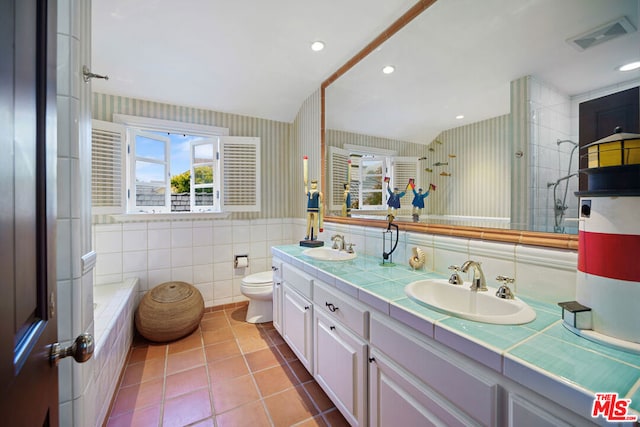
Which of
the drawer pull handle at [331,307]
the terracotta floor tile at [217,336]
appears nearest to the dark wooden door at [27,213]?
the drawer pull handle at [331,307]

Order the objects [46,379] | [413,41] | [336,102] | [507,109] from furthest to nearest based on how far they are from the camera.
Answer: [336,102] → [413,41] → [507,109] → [46,379]

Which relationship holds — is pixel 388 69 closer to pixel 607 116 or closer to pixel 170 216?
pixel 607 116

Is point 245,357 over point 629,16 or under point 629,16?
under

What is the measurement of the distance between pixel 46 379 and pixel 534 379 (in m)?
1.05

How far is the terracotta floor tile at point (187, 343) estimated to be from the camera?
2.21 metres

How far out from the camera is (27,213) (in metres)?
0.43

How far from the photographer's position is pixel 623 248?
0.71 meters

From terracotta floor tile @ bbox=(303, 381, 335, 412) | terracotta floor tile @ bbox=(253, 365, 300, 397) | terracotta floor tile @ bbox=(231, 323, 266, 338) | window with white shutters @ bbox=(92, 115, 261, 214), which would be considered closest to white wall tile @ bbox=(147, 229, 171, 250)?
window with white shutters @ bbox=(92, 115, 261, 214)

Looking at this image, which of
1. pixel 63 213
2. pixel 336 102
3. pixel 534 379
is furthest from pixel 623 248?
pixel 336 102

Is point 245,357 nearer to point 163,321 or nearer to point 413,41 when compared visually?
point 163,321

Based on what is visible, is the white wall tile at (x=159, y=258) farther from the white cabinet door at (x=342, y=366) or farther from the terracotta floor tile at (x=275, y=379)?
the white cabinet door at (x=342, y=366)

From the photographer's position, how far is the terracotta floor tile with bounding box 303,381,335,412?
5.20ft

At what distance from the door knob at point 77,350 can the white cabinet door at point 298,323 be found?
1209 mm

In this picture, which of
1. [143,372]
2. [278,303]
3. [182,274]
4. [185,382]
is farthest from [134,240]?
[278,303]
